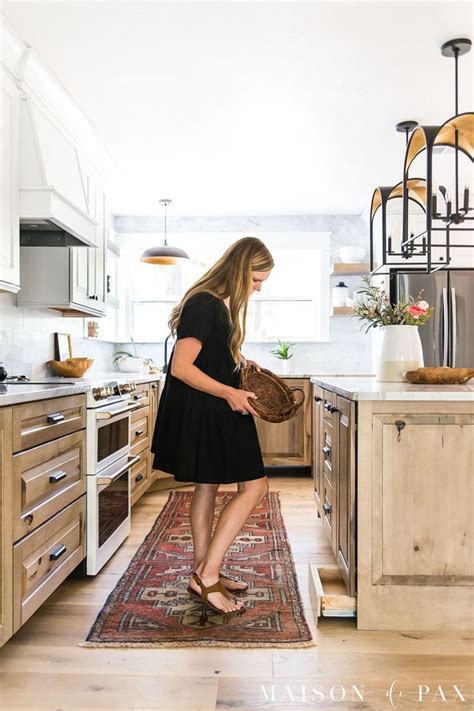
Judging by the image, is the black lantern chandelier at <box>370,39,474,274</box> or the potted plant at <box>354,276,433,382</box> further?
the potted plant at <box>354,276,433,382</box>

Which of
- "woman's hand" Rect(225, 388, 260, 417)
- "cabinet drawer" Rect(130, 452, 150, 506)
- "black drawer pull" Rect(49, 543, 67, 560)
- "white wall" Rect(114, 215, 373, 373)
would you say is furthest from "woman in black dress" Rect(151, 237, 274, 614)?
"white wall" Rect(114, 215, 373, 373)

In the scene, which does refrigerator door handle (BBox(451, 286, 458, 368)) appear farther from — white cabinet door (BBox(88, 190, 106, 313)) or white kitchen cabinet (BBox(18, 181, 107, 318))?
white kitchen cabinet (BBox(18, 181, 107, 318))

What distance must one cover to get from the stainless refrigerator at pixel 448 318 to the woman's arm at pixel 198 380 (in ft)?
10.9

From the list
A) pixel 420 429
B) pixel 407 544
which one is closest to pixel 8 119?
pixel 420 429

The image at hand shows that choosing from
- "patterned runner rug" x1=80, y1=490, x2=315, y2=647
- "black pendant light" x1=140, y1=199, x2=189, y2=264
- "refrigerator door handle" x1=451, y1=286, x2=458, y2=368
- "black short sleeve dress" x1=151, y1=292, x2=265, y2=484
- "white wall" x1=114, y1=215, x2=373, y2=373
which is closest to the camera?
"patterned runner rug" x1=80, y1=490, x2=315, y2=647

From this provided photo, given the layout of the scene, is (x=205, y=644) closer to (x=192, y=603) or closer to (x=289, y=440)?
(x=192, y=603)

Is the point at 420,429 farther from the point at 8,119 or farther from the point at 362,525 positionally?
the point at 8,119

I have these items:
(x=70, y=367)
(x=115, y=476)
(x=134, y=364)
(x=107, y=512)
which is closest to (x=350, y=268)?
(x=134, y=364)

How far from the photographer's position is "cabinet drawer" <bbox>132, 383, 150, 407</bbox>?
3963 mm

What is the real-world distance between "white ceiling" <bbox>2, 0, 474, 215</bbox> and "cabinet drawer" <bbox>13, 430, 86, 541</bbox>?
1868mm

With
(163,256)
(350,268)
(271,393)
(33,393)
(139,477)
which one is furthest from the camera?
(350,268)

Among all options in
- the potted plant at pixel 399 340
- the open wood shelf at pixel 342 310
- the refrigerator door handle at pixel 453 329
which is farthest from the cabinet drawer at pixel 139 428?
the refrigerator door handle at pixel 453 329

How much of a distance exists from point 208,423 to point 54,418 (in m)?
0.58

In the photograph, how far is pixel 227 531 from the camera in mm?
2277
